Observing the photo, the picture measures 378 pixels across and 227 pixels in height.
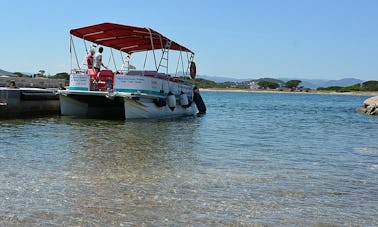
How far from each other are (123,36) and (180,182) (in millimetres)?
15342

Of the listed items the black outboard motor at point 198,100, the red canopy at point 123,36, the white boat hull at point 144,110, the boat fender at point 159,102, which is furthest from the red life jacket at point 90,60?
the black outboard motor at point 198,100

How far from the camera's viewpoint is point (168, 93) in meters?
23.4

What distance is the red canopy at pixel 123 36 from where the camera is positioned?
68.0ft

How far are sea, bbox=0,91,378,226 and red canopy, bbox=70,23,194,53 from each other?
7165 mm

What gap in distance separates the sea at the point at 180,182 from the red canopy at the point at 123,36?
7.17m

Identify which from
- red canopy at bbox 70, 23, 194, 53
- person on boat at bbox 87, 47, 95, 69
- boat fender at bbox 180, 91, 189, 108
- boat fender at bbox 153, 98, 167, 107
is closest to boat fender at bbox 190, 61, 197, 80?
boat fender at bbox 180, 91, 189, 108

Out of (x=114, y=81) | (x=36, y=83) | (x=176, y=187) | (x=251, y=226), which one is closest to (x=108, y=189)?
(x=176, y=187)

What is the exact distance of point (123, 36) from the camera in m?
22.5

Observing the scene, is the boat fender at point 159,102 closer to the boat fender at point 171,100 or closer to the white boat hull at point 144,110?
the white boat hull at point 144,110

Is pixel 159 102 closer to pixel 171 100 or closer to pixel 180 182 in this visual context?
pixel 171 100

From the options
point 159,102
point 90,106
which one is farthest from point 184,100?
point 90,106

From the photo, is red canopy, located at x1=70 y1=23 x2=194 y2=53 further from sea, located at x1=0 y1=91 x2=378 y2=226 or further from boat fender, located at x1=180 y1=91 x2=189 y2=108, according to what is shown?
sea, located at x1=0 y1=91 x2=378 y2=226

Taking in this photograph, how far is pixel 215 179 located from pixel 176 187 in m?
1.03

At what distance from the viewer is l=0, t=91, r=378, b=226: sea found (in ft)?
20.3
